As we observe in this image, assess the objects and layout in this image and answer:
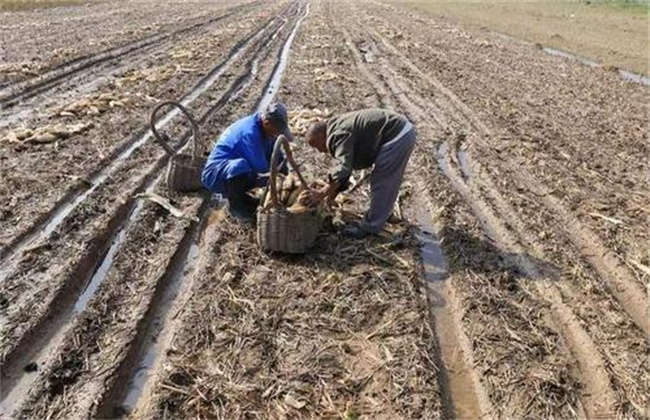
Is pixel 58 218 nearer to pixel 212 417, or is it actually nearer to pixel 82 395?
pixel 82 395

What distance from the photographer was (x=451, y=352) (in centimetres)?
508

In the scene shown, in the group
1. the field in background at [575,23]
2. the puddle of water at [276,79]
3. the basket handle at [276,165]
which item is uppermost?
the basket handle at [276,165]

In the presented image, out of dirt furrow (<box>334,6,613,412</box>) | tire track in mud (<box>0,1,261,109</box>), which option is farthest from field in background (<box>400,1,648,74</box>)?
tire track in mud (<box>0,1,261,109</box>)

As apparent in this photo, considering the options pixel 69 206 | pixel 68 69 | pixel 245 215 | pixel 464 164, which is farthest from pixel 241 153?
pixel 68 69

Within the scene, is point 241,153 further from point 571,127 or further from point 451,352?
point 571,127

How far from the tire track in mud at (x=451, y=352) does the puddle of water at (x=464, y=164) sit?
2.10 m

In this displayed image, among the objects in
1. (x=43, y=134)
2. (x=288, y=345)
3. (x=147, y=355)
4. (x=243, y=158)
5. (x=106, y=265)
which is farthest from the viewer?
(x=43, y=134)

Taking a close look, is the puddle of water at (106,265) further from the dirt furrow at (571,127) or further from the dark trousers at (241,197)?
the dirt furrow at (571,127)

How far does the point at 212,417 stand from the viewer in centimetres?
423

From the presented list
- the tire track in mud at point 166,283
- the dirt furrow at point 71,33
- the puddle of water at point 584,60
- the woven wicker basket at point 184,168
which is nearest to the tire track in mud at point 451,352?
the tire track in mud at point 166,283

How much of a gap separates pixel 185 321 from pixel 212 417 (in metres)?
1.13

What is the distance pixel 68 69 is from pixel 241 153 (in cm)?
1056

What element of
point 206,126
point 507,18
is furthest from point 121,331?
point 507,18

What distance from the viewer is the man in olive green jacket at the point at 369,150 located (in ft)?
19.7
